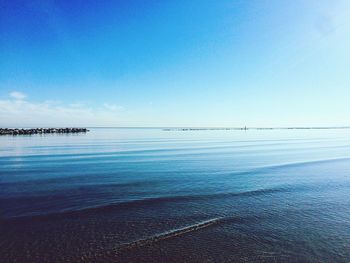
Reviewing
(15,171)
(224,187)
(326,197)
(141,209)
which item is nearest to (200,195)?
(224,187)

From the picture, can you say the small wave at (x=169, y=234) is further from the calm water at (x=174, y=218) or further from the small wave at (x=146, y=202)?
the small wave at (x=146, y=202)

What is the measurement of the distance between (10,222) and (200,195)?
7.27 meters

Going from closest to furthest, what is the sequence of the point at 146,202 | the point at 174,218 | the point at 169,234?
the point at 169,234 → the point at 174,218 → the point at 146,202

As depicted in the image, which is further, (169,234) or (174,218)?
(174,218)

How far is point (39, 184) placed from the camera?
1477cm

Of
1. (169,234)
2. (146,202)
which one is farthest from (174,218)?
(146,202)

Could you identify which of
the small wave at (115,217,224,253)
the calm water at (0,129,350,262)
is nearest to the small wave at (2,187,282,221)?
the calm water at (0,129,350,262)

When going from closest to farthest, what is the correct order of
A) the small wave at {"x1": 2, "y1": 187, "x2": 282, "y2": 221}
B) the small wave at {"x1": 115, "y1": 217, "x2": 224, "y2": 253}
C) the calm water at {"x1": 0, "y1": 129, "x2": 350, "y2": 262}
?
the calm water at {"x1": 0, "y1": 129, "x2": 350, "y2": 262} < the small wave at {"x1": 115, "y1": 217, "x2": 224, "y2": 253} < the small wave at {"x1": 2, "y1": 187, "x2": 282, "y2": 221}

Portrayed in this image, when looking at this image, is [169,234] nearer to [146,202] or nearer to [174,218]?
[174,218]

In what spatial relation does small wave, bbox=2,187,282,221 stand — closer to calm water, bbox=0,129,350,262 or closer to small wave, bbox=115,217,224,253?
calm water, bbox=0,129,350,262

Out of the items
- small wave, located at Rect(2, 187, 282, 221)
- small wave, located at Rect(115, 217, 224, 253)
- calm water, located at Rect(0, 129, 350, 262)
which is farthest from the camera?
small wave, located at Rect(2, 187, 282, 221)

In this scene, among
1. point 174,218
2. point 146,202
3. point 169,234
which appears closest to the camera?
point 169,234

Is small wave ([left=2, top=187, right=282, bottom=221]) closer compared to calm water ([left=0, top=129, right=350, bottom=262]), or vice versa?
calm water ([left=0, top=129, right=350, bottom=262])

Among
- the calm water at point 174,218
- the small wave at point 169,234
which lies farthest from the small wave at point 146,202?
the small wave at point 169,234
